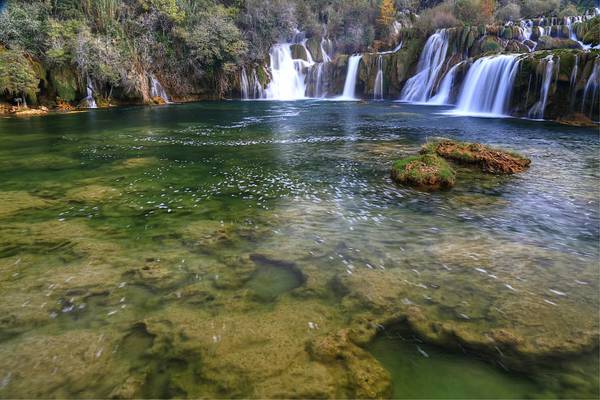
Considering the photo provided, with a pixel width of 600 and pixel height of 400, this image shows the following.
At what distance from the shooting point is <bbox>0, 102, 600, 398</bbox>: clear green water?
10.4 ft

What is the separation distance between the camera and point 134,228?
6.20 metres

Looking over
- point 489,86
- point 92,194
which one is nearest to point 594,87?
point 489,86

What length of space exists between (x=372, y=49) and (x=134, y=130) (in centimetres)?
3368

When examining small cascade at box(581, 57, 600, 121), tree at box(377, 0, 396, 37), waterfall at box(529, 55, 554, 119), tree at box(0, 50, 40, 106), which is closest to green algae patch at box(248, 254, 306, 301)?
small cascade at box(581, 57, 600, 121)

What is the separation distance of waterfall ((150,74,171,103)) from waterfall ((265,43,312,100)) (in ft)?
34.9

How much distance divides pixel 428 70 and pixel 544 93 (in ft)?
47.0

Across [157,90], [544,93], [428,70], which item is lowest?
[544,93]

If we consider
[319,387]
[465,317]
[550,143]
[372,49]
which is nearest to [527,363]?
[465,317]

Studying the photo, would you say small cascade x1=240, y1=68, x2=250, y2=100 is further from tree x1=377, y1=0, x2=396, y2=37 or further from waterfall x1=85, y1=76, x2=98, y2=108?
tree x1=377, y1=0, x2=396, y2=37

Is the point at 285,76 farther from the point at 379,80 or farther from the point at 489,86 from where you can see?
the point at 489,86

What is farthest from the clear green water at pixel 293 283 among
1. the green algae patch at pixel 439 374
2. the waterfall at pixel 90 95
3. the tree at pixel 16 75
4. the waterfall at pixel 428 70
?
Result: the waterfall at pixel 428 70

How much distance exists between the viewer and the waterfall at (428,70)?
31.7 m

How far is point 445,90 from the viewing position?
29062mm

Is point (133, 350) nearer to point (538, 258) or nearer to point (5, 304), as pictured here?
point (5, 304)
